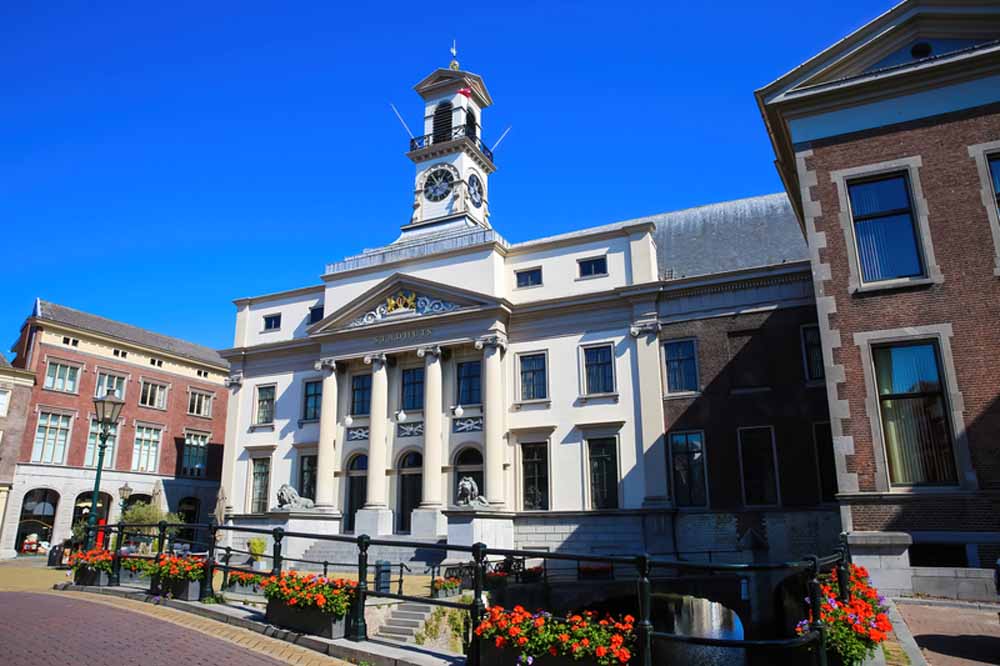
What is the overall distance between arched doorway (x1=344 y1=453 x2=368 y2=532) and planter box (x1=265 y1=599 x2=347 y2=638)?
74.4ft

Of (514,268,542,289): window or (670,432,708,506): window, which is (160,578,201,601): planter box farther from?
(514,268,542,289): window

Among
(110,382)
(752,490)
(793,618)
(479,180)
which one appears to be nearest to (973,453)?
(793,618)

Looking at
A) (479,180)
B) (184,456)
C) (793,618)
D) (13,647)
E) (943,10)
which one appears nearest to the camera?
(13,647)

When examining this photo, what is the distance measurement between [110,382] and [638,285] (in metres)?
34.3

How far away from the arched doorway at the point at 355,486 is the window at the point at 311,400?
3483mm

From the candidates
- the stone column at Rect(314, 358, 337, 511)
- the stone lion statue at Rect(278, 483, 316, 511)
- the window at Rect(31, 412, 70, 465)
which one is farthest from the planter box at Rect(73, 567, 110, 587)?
the window at Rect(31, 412, 70, 465)

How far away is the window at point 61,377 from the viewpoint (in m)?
42.1

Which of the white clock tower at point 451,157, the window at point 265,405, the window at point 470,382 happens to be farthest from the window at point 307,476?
the white clock tower at point 451,157

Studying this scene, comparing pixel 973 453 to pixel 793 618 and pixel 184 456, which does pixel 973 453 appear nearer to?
pixel 793 618

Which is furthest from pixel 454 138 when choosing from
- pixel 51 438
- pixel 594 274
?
pixel 51 438

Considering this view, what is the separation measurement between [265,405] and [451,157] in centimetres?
1613

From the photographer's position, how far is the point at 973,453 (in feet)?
47.5

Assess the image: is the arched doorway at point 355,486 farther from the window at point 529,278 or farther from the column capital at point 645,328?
the column capital at point 645,328

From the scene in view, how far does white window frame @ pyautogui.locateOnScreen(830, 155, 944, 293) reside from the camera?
52.1 feet
